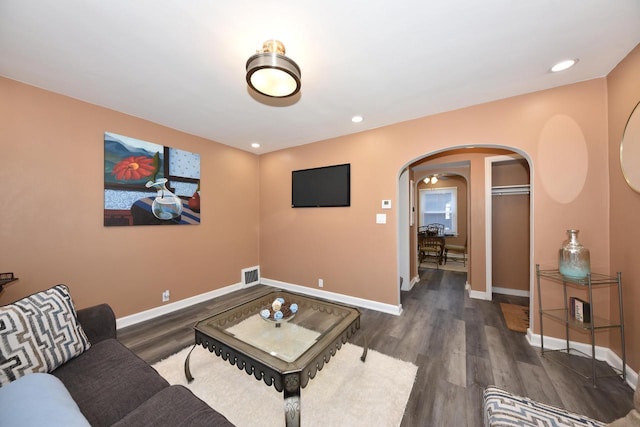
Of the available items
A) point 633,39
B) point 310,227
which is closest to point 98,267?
point 310,227

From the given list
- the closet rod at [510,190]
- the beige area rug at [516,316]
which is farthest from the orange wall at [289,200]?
the closet rod at [510,190]

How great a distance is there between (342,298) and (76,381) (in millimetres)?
2843

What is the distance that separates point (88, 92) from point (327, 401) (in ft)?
12.0

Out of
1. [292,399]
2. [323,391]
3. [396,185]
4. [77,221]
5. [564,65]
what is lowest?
[323,391]

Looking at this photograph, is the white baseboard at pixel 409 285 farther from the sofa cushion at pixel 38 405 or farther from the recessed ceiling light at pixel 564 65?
the sofa cushion at pixel 38 405

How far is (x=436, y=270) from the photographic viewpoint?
5367 mm

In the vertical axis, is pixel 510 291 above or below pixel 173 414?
below

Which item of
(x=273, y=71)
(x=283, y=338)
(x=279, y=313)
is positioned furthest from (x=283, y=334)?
(x=273, y=71)

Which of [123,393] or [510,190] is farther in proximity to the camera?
[510,190]

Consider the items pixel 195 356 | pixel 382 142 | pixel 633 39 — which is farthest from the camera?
pixel 382 142

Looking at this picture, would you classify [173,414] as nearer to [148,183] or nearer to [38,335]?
[38,335]

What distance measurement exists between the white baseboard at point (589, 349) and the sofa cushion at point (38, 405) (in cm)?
335

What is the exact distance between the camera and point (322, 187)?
11.9ft

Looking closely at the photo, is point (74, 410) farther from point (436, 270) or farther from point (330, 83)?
point (436, 270)
